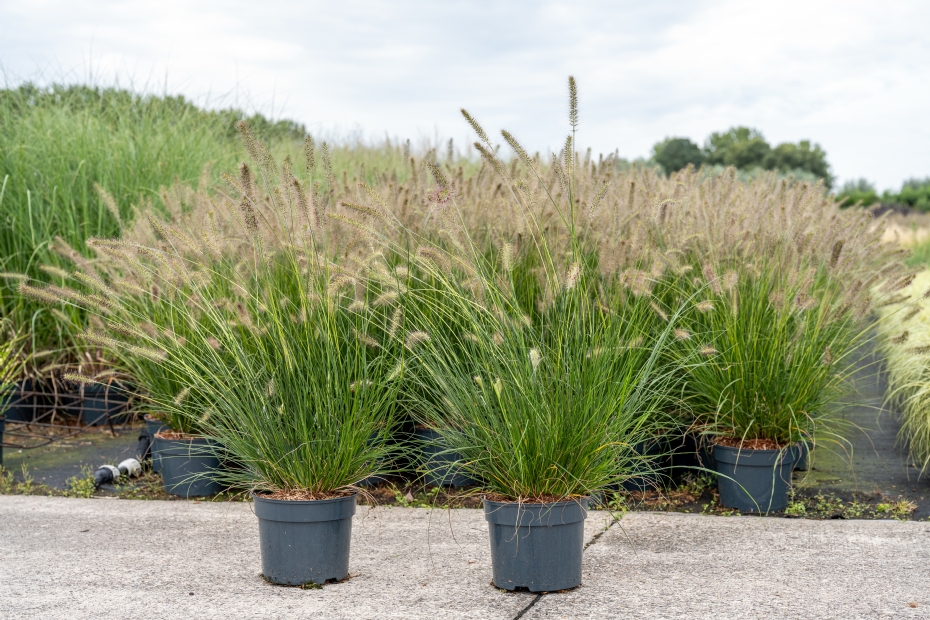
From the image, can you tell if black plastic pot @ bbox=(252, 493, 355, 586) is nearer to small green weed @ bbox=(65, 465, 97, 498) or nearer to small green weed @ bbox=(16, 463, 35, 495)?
small green weed @ bbox=(65, 465, 97, 498)

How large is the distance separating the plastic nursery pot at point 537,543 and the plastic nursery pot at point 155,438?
212cm

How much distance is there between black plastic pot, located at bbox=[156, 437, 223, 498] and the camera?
158 inches

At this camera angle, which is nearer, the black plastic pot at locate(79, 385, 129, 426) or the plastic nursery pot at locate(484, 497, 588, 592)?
the plastic nursery pot at locate(484, 497, 588, 592)

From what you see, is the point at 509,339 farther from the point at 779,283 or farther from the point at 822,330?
the point at 822,330

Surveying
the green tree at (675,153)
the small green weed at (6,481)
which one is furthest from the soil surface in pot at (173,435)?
the green tree at (675,153)

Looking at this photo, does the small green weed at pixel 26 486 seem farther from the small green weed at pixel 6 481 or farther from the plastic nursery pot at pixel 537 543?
the plastic nursery pot at pixel 537 543

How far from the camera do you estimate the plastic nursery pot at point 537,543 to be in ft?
8.48

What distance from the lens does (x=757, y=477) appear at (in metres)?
3.65

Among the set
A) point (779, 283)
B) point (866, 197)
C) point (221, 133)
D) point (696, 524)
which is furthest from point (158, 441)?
point (866, 197)

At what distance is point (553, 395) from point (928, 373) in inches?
121

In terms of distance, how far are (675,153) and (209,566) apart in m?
23.1

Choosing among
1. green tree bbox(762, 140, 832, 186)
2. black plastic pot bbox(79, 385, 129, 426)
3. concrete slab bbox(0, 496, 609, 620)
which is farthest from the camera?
green tree bbox(762, 140, 832, 186)

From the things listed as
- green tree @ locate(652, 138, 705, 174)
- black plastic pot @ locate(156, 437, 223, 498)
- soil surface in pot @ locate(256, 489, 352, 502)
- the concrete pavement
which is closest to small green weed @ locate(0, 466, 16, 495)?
the concrete pavement

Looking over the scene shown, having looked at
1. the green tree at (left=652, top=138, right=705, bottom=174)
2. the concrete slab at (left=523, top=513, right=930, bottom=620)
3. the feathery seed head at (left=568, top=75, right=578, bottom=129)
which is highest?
the green tree at (left=652, top=138, right=705, bottom=174)
